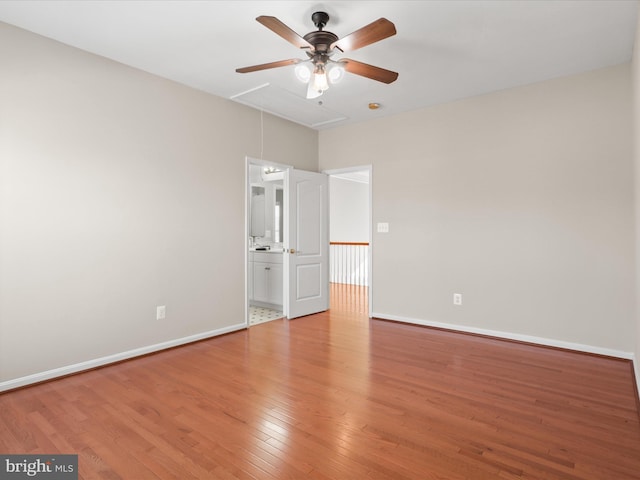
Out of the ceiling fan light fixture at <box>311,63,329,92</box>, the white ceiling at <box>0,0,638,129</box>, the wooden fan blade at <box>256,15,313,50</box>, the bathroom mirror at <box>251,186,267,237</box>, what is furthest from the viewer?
the bathroom mirror at <box>251,186,267,237</box>

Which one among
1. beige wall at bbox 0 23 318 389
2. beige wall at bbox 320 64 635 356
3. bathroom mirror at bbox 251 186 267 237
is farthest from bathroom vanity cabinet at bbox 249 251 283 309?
beige wall at bbox 320 64 635 356

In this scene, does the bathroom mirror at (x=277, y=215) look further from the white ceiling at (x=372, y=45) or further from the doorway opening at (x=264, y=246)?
the white ceiling at (x=372, y=45)

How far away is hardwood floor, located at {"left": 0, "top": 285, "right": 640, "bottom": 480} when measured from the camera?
6.18 ft

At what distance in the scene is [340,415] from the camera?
93.7 inches

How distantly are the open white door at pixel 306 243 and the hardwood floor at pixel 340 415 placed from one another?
143 cm

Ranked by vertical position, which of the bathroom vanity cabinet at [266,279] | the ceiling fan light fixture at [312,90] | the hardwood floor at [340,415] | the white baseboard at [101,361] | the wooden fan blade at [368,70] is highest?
the wooden fan blade at [368,70]

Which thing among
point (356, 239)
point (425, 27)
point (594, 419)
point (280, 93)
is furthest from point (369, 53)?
point (356, 239)

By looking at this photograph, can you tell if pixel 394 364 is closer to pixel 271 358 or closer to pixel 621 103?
pixel 271 358

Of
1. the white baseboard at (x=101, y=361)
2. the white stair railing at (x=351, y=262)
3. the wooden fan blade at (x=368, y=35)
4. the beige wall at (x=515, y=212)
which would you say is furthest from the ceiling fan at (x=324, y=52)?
the white stair railing at (x=351, y=262)

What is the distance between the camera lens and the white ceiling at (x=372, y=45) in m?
2.55

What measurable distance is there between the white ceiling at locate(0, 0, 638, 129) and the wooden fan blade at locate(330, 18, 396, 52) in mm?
347

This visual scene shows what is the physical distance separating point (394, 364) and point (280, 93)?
3.13m

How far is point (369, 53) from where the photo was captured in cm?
319

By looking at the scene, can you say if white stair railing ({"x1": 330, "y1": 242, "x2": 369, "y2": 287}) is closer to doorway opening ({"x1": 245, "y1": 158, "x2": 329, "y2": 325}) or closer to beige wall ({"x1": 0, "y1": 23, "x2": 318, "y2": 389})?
doorway opening ({"x1": 245, "y1": 158, "x2": 329, "y2": 325})
